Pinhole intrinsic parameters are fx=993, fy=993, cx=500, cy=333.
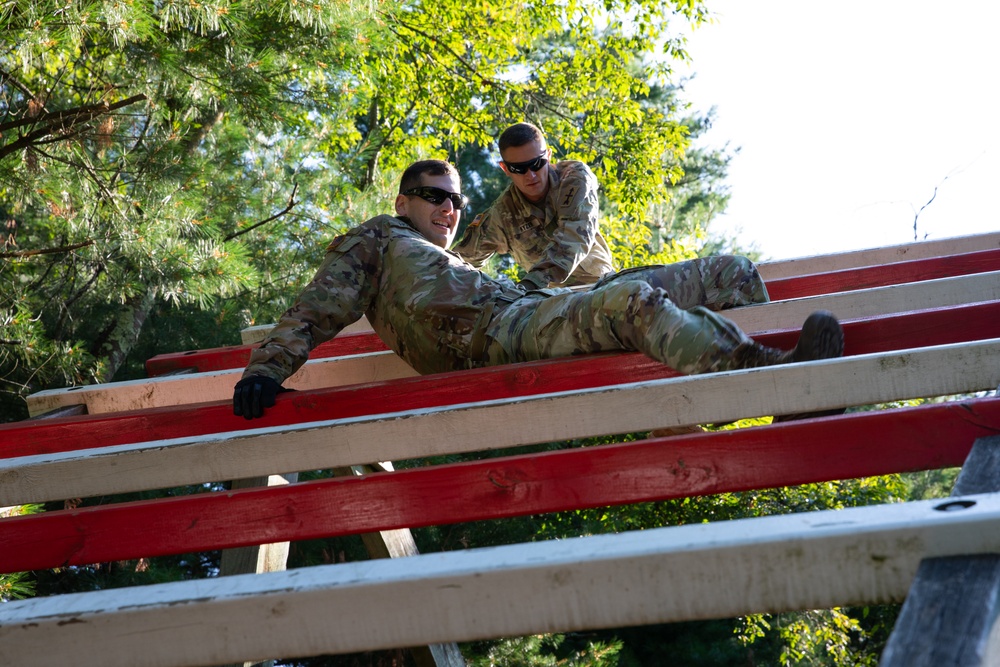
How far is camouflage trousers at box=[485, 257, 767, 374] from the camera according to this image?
8.65ft

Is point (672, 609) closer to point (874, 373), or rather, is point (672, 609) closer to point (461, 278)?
point (874, 373)

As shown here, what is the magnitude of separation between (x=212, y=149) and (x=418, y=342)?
5.42 meters

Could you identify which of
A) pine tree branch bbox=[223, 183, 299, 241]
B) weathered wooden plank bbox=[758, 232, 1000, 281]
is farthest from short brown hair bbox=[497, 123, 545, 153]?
pine tree branch bbox=[223, 183, 299, 241]

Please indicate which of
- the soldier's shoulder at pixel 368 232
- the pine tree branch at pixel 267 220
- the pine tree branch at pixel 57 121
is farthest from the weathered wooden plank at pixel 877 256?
the pine tree branch at pixel 267 220

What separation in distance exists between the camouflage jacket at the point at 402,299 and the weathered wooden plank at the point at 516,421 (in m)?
0.87

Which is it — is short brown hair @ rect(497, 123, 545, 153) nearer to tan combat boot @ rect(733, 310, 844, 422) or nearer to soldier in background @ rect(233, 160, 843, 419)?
soldier in background @ rect(233, 160, 843, 419)

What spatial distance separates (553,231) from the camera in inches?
191

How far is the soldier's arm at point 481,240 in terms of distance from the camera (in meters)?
5.03

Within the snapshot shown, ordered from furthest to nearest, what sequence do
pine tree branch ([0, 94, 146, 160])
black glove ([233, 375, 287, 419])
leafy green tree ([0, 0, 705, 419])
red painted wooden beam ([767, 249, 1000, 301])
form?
leafy green tree ([0, 0, 705, 419]) < pine tree branch ([0, 94, 146, 160]) < red painted wooden beam ([767, 249, 1000, 301]) < black glove ([233, 375, 287, 419])

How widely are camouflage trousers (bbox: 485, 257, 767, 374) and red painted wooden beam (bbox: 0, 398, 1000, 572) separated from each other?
546 mm

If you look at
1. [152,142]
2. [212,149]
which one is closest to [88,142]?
[152,142]

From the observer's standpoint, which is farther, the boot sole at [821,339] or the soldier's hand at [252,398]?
the soldier's hand at [252,398]

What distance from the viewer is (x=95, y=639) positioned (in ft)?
5.19

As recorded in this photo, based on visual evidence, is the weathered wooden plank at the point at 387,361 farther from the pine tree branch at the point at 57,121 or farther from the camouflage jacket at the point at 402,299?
the pine tree branch at the point at 57,121
